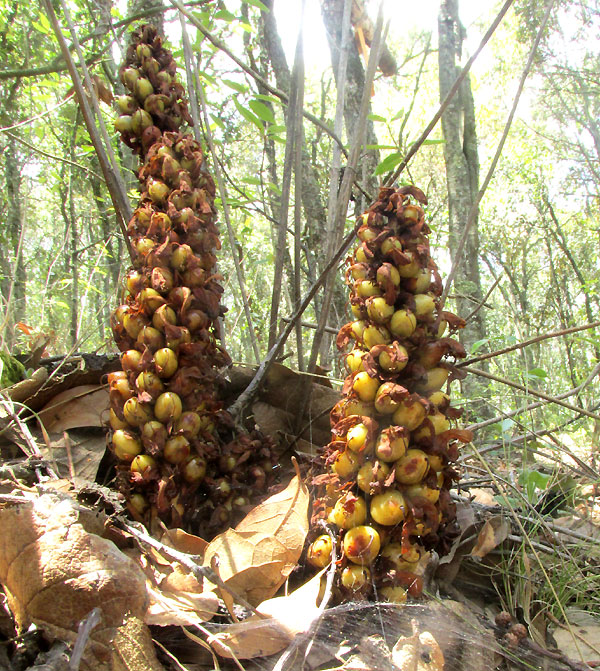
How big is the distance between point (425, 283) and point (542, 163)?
13.0 meters

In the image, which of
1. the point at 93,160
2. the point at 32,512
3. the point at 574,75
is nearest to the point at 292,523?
the point at 32,512

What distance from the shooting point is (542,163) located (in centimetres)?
1213

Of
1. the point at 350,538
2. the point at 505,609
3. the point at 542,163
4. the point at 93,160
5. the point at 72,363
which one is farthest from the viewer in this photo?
the point at 542,163

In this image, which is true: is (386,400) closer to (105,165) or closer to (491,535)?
(491,535)

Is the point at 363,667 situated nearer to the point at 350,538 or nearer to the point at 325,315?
the point at 350,538

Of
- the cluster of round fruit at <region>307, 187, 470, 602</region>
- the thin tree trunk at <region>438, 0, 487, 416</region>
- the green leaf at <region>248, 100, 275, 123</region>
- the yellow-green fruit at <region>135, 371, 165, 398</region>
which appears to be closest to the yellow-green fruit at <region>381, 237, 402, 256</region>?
the cluster of round fruit at <region>307, 187, 470, 602</region>

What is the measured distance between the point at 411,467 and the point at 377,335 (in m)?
0.20

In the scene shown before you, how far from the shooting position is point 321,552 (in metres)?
0.81

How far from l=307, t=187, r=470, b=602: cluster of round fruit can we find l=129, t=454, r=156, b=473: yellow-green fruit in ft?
0.96

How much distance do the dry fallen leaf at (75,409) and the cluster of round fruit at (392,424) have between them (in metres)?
0.58

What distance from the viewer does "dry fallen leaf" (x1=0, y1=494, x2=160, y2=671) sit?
61 centimetres

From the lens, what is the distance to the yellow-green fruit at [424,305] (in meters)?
0.83

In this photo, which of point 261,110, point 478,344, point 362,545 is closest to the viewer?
point 362,545

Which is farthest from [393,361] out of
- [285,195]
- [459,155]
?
[459,155]
